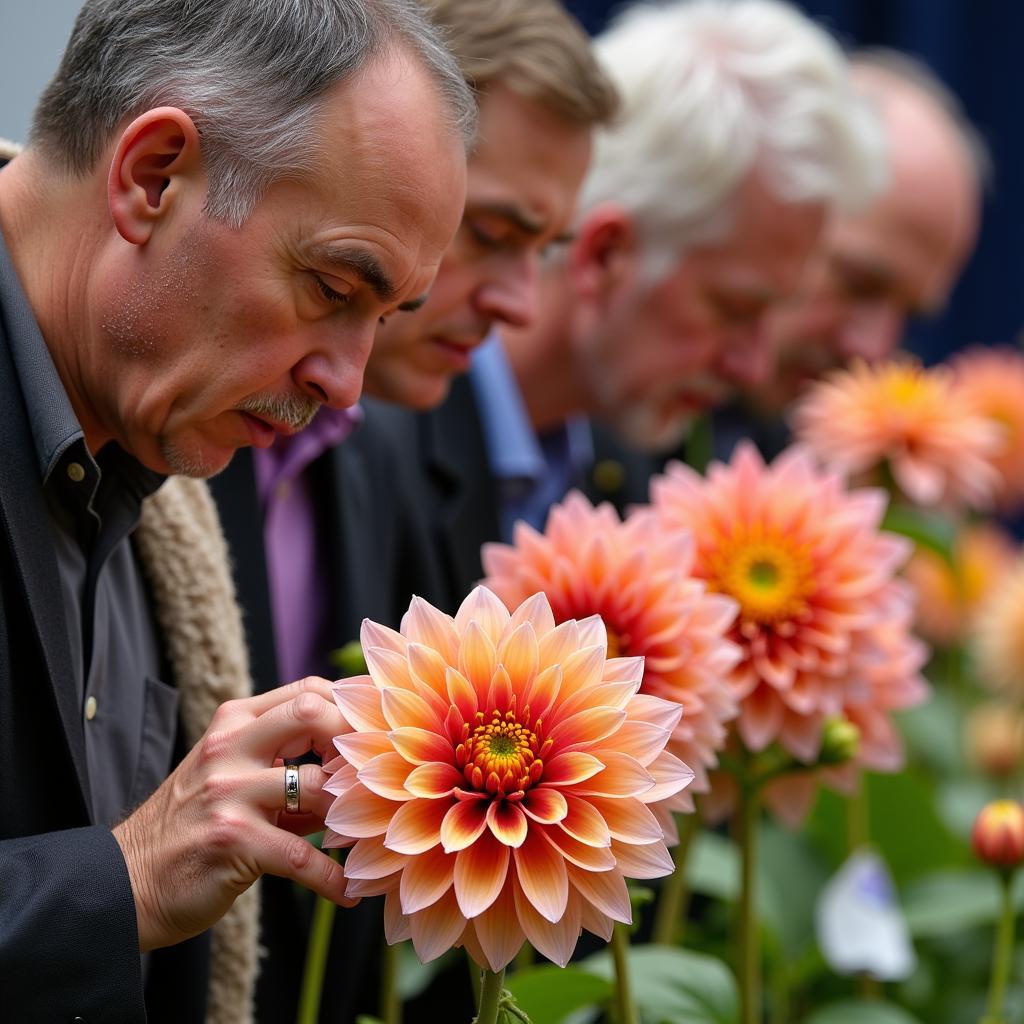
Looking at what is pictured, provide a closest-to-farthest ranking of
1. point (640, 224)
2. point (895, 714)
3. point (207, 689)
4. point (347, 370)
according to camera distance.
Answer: point (347, 370) < point (207, 689) < point (640, 224) < point (895, 714)

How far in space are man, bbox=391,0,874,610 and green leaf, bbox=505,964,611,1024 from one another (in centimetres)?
60

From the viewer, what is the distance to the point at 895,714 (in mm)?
1596

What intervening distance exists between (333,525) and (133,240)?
481mm

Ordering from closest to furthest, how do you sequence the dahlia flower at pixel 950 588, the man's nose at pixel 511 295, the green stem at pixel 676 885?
the green stem at pixel 676 885, the man's nose at pixel 511 295, the dahlia flower at pixel 950 588

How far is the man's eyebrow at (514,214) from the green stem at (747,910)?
46 cm

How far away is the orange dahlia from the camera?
1.74ft

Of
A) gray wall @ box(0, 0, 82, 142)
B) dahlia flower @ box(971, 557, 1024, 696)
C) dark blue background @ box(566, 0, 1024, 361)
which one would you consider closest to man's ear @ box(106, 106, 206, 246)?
gray wall @ box(0, 0, 82, 142)

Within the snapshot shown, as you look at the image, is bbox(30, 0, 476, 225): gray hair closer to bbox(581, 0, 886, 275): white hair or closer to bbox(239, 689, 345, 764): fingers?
bbox(239, 689, 345, 764): fingers

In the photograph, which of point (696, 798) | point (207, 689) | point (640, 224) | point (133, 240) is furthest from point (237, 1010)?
point (640, 224)

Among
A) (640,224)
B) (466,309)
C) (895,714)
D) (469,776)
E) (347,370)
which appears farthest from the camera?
(895,714)

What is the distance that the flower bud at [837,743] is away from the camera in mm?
845

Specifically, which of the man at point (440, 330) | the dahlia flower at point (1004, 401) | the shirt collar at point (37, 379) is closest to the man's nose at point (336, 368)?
the shirt collar at point (37, 379)

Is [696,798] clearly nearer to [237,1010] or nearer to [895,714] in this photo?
[237,1010]

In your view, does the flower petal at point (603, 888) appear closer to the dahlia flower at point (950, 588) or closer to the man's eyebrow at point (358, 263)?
the man's eyebrow at point (358, 263)
